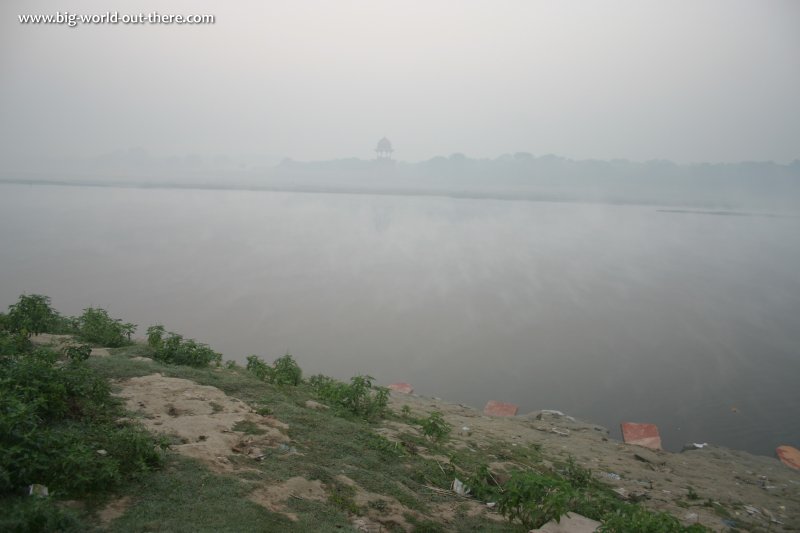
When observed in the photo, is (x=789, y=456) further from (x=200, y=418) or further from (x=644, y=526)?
(x=200, y=418)

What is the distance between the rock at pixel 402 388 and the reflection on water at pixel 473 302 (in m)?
0.33

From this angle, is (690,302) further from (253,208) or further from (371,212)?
(253,208)

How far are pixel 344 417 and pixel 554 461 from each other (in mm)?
2319

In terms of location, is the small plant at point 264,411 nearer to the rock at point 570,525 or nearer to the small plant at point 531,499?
the small plant at point 531,499

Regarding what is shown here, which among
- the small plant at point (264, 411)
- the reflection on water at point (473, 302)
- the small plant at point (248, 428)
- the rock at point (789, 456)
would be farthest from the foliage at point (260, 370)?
the rock at point (789, 456)

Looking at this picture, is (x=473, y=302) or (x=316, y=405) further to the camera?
(x=473, y=302)

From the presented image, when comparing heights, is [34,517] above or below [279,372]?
above

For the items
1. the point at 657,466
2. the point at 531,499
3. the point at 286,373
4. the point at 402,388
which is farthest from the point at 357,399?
the point at 657,466

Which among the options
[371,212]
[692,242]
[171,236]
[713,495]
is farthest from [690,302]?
[371,212]

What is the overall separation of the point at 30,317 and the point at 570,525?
239 inches

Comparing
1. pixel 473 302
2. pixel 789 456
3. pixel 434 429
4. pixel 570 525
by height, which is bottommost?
pixel 789 456

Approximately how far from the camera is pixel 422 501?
149 inches

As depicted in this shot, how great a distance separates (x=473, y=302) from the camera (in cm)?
1301

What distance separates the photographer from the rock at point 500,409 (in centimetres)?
773
